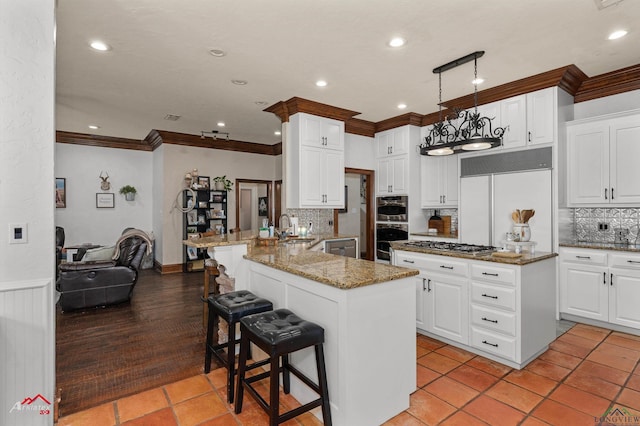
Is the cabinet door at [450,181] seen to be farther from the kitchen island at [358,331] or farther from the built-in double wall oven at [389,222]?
the kitchen island at [358,331]

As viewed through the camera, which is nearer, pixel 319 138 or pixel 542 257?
pixel 542 257

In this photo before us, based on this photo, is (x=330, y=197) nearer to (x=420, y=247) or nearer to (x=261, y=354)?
(x=420, y=247)

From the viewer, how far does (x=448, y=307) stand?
315cm

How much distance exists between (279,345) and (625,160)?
13.9 ft

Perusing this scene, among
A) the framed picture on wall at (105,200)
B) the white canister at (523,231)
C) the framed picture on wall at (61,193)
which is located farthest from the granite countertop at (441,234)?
the framed picture on wall at (61,193)

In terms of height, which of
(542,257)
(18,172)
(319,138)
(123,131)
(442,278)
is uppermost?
(123,131)

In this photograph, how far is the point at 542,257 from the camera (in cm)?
286

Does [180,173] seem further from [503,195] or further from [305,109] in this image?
[503,195]

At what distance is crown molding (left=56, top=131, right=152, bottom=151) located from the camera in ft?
21.8

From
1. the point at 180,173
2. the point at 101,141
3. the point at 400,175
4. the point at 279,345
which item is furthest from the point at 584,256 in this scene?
the point at 101,141

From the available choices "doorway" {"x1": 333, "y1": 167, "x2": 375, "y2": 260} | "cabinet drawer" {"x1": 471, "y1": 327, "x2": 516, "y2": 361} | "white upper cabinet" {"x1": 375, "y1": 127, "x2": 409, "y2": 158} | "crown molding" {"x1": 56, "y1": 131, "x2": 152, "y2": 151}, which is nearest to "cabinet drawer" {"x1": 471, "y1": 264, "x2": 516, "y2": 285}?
"cabinet drawer" {"x1": 471, "y1": 327, "x2": 516, "y2": 361}

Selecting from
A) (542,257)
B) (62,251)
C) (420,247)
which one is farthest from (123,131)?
(542,257)

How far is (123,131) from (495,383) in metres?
7.13

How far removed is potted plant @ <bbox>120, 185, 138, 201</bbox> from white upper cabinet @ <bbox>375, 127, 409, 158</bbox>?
17.4ft
